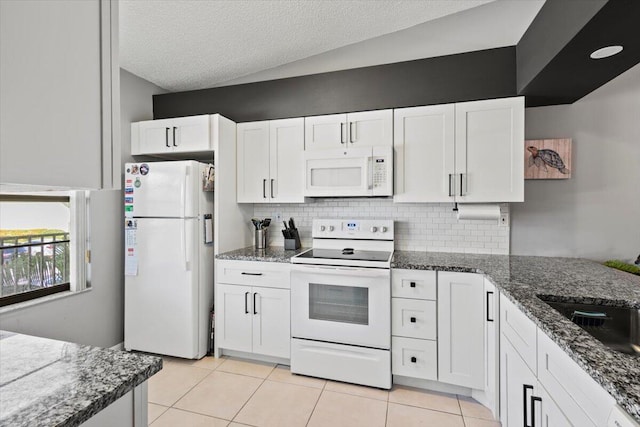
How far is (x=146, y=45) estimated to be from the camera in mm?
2654

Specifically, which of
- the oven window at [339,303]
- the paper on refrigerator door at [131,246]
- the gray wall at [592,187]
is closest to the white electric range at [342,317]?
the oven window at [339,303]

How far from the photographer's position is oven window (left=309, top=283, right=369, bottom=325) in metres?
2.48

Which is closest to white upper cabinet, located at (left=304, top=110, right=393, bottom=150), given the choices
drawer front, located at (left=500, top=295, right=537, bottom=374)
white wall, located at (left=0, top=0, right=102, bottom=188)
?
drawer front, located at (left=500, top=295, right=537, bottom=374)

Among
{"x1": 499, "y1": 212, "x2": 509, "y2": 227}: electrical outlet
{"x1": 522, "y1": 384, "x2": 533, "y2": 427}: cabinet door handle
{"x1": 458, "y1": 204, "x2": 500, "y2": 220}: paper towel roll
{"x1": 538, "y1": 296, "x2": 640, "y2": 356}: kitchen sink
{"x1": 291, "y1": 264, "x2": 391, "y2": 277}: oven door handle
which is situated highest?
{"x1": 458, "y1": 204, "x2": 500, "y2": 220}: paper towel roll

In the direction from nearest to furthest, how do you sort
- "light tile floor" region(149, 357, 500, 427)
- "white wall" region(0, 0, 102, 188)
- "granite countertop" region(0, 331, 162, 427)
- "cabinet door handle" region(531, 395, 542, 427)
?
"white wall" region(0, 0, 102, 188) → "granite countertop" region(0, 331, 162, 427) → "cabinet door handle" region(531, 395, 542, 427) → "light tile floor" region(149, 357, 500, 427)

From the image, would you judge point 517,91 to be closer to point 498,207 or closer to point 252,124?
point 498,207

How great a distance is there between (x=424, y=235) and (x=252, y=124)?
6.31 feet

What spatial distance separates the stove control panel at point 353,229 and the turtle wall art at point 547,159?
3.99 feet

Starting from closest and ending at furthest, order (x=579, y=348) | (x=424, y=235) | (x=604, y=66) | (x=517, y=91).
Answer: (x=579, y=348) < (x=604, y=66) < (x=517, y=91) < (x=424, y=235)

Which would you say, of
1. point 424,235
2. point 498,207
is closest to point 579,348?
point 498,207

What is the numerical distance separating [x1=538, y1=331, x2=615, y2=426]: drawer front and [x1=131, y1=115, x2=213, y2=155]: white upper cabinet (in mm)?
2736

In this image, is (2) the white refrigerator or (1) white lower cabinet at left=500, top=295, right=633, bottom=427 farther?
(2) the white refrigerator

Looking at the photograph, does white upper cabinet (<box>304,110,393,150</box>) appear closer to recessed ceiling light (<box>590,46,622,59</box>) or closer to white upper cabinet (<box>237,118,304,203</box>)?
white upper cabinet (<box>237,118,304,203</box>)

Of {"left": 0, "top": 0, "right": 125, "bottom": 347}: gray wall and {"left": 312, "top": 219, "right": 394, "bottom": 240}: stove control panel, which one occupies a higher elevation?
{"left": 0, "top": 0, "right": 125, "bottom": 347}: gray wall
